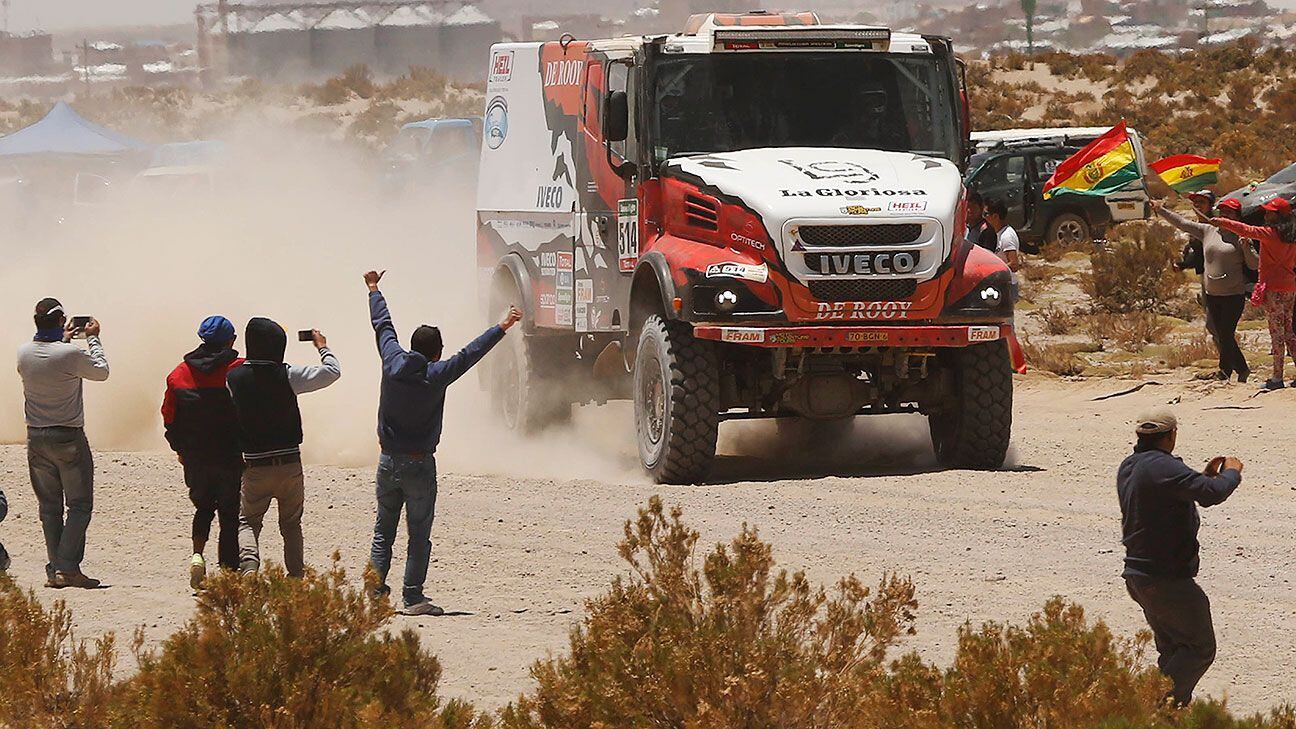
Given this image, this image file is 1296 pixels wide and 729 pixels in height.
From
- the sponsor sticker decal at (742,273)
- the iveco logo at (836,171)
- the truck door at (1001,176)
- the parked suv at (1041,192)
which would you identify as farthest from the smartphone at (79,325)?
the truck door at (1001,176)

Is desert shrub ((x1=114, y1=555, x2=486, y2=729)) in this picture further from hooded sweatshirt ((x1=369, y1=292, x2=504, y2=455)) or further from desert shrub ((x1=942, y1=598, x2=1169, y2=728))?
hooded sweatshirt ((x1=369, y1=292, x2=504, y2=455))

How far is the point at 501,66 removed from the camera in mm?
16703

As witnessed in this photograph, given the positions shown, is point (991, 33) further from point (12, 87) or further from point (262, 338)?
point (262, 338)

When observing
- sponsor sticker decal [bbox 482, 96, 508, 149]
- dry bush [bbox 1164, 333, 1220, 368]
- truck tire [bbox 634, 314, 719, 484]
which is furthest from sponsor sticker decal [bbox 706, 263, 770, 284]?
dry bush [bbox 1164, 333, 1220, 368]

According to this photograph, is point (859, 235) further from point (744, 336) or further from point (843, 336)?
point (744, 336)

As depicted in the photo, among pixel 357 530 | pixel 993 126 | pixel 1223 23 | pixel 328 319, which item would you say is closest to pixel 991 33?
pixel 1223 23

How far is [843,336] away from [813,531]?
1.63 m

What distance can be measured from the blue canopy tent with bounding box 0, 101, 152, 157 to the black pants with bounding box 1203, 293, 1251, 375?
30359 mm

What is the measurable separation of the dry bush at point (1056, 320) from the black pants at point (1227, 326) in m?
5.41

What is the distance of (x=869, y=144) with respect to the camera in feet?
43.7

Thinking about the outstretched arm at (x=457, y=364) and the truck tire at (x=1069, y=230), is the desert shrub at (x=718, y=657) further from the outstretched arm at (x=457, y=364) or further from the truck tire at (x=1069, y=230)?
the truck tire at (x=1069, y=230)

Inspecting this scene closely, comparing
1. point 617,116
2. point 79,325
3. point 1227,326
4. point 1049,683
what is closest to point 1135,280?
point 1227,326

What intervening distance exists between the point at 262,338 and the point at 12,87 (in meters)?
103

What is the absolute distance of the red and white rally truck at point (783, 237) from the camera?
12.5 metres
